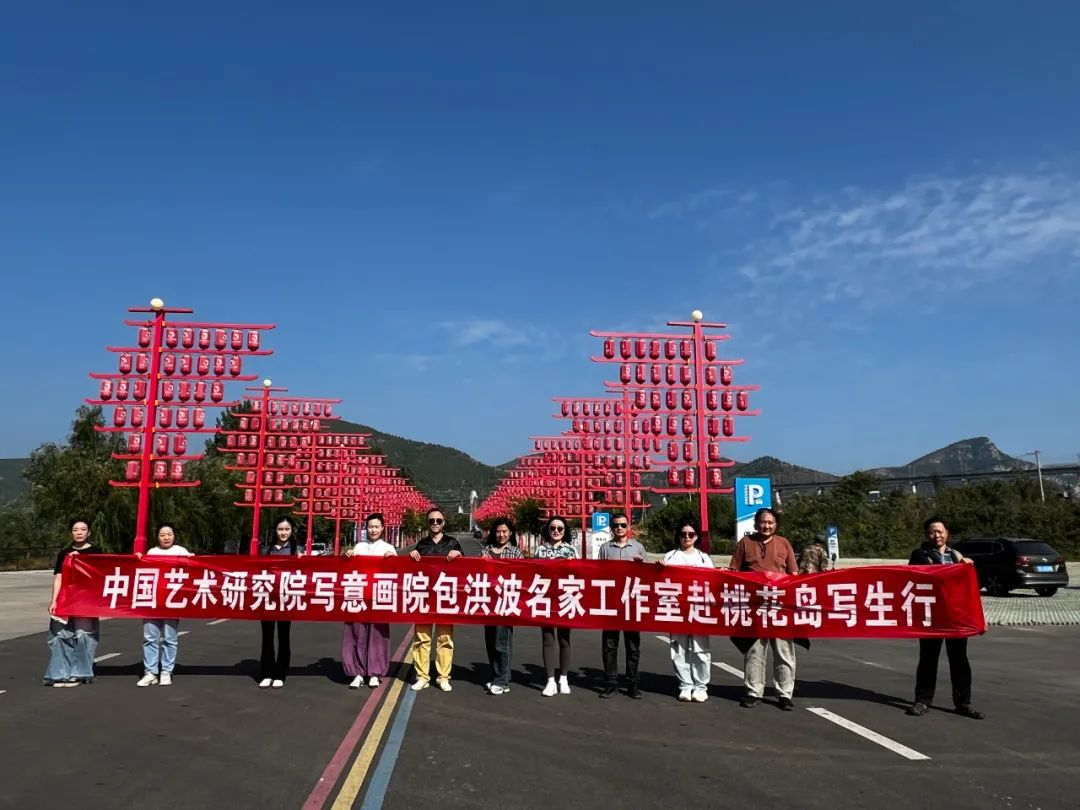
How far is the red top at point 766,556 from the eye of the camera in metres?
9.34

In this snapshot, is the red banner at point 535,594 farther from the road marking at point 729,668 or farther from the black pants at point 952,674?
the road marking at point 729,668

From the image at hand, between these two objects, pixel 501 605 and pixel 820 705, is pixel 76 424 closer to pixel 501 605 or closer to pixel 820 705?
pixel 501 605

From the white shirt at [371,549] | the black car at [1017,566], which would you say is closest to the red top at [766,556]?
the white shirt at [371,549]

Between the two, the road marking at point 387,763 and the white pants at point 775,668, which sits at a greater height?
the white pants at point 775,668

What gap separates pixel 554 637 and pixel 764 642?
2354 mm

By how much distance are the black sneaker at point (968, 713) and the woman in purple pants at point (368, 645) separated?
6090 millimetres

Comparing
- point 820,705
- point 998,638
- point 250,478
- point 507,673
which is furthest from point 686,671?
point 250,478

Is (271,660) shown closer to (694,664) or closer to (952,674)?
(694,664)

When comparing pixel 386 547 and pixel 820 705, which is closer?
pixel 820 705

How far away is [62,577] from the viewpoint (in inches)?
384

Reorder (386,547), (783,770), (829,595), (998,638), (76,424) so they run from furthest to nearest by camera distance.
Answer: (76,424) < (998,638) < (386,547) < (829,595) < (783,770)

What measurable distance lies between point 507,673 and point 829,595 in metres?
3.66

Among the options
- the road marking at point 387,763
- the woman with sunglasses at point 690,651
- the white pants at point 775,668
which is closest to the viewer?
the road marking at point 387,763

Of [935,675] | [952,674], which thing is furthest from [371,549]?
[952,674]
